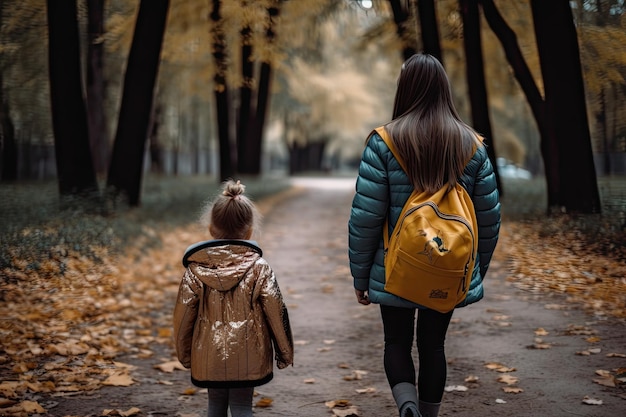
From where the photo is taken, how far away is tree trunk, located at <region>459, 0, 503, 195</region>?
41.1 ft

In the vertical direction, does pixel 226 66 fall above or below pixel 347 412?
above

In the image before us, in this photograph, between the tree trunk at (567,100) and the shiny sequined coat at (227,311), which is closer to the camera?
the shiny sequined coat at (227,311)

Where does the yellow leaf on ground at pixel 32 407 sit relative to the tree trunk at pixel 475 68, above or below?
below

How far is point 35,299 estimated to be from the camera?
695cm

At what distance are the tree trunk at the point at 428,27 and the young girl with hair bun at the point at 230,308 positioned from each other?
29.5 ft

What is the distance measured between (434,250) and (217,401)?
1425 mm

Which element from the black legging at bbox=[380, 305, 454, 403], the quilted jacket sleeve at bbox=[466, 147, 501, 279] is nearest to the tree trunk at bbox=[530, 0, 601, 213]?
the quilted jacket sleeve at bbox=[466, 147, 501, 279]

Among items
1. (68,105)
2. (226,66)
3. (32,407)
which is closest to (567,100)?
(32,407)

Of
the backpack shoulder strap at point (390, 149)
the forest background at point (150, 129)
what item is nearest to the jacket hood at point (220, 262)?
the backpack shoulder strap at point (390, 149)

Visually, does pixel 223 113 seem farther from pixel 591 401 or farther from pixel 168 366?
pixel 591 401

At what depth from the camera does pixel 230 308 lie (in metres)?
3.67

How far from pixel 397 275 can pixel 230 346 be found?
36.3 inches

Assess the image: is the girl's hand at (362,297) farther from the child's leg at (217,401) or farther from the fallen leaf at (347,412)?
the fallen leaf at (347,412)

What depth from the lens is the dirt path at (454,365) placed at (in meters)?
4.74
